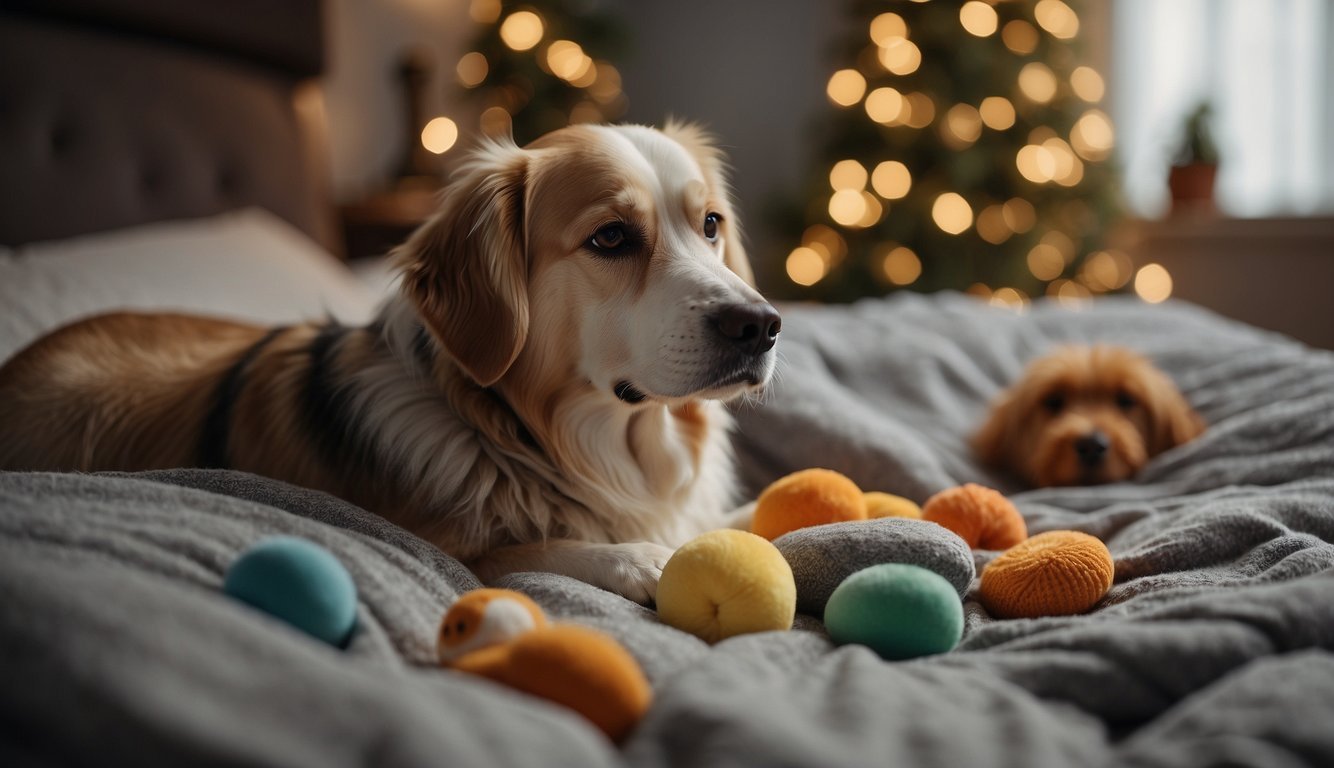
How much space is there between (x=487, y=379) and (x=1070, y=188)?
3936 mm

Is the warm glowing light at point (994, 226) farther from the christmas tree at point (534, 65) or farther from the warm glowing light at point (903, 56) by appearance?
the christmas tree at point (534, 65)

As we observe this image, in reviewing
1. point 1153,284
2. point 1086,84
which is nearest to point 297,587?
point 1086,84

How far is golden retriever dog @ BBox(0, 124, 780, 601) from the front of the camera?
1384 mm

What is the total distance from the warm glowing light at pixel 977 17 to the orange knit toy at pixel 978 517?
3.58 m

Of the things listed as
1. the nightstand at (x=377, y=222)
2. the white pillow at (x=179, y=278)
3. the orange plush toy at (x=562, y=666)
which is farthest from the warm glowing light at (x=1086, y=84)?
the orange plush toy at (x=562, y=666)

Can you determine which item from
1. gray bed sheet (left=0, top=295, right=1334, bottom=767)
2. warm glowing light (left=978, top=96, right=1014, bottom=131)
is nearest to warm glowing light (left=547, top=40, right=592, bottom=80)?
warm glowing light (left=978, top=96, right=1014, bottom=131)

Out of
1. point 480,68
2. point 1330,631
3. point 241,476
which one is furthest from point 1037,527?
point 480,68

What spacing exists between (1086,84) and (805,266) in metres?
1.67

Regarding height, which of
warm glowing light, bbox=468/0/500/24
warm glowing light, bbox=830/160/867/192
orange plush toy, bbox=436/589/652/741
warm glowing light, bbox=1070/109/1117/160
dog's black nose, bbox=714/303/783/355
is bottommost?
orange plush toy, bbox=436/589/652/741

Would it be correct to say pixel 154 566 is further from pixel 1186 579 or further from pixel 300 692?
pixel 1186 579

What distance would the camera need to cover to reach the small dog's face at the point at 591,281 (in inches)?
54.5

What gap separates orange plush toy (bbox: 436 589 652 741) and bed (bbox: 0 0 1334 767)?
0.08ft

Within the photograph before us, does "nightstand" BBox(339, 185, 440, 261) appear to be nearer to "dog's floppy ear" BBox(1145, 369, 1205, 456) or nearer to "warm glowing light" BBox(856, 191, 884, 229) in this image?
"warm glowing light" BBox(856, 191, 884, 229)

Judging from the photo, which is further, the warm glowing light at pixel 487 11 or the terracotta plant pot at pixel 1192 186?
the terracotta plant pot at pixel 1192 186
